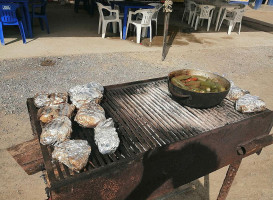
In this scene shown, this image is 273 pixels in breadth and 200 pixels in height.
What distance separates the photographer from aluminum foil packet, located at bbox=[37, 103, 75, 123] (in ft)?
6.65

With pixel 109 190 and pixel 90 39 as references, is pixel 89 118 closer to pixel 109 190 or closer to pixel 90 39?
pixel 109 190

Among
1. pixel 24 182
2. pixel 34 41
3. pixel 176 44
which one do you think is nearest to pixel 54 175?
pixel 24 182

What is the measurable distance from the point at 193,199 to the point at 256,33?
464 inches

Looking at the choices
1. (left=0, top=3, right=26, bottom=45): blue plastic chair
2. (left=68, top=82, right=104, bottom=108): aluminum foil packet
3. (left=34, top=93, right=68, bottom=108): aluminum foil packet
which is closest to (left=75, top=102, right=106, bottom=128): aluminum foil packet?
(left=68, top=82, right=104, bottom=108): aluminum foil packet

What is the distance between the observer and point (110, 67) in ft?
21.3

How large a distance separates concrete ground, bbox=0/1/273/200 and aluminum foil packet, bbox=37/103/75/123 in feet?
4.95

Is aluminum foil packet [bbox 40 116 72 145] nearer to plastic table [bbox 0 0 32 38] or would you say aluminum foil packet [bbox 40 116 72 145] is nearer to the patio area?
the patio area

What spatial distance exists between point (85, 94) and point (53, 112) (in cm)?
41

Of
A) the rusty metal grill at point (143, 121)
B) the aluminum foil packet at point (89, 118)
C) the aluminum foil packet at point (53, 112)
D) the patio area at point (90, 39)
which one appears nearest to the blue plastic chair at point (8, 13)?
the patio area at point (90, 39)

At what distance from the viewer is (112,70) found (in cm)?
632

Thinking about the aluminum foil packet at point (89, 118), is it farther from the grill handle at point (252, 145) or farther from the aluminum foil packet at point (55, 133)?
the grill handle at point (252, 145)

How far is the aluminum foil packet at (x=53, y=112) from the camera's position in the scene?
6.65ft

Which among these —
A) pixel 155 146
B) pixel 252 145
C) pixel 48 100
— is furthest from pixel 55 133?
pixel 252 145

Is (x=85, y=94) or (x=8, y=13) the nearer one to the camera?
(x=85, y=94)
